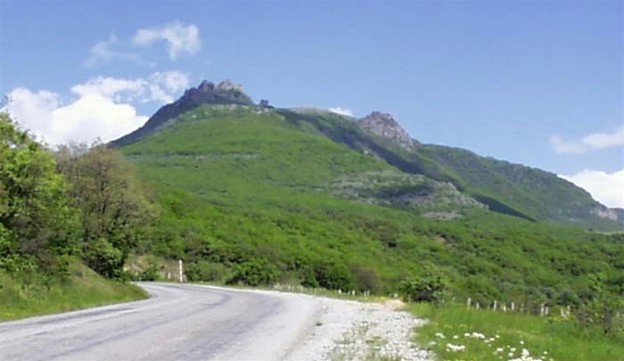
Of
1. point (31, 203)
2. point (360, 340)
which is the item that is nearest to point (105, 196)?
point (31, 203)

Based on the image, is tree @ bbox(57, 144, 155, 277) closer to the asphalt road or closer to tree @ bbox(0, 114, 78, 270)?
tree @ bbox(0, 114, 78, 270)

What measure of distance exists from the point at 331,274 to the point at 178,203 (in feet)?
162

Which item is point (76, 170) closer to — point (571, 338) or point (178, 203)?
point (571, 338)

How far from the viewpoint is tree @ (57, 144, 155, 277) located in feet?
137

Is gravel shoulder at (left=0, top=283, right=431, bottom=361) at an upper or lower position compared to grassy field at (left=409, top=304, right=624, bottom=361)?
lower

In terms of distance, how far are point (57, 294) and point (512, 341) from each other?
54.7 ft

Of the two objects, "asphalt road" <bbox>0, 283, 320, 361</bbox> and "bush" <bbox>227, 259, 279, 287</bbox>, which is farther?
"bush" <bbox>227, 259, 279, 287</bbox>

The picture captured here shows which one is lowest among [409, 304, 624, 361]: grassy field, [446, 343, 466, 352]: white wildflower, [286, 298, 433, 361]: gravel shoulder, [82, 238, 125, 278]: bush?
[286, 298, 433, 361]: gravel shoulder

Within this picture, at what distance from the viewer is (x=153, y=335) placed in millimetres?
19312

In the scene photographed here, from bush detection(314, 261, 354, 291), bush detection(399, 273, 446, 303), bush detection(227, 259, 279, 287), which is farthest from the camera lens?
bush detection(314, 261, 354, 291)

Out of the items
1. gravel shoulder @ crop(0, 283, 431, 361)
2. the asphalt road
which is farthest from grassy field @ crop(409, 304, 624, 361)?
the asphalt road

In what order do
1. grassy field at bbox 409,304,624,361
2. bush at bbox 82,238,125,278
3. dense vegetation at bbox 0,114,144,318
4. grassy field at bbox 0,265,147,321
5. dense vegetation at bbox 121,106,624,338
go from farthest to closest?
dense vegetation at bbox 121,106,624,338 → bush at bbox 82,238,125,278 → dense vegetation at bbox 0,114,144,318 → grassy field at bbox 0,265,147,321 → grassy field at bbox 409,304,624,361

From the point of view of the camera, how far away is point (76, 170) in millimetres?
42469

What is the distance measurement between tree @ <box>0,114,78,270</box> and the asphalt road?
11.0 feet
